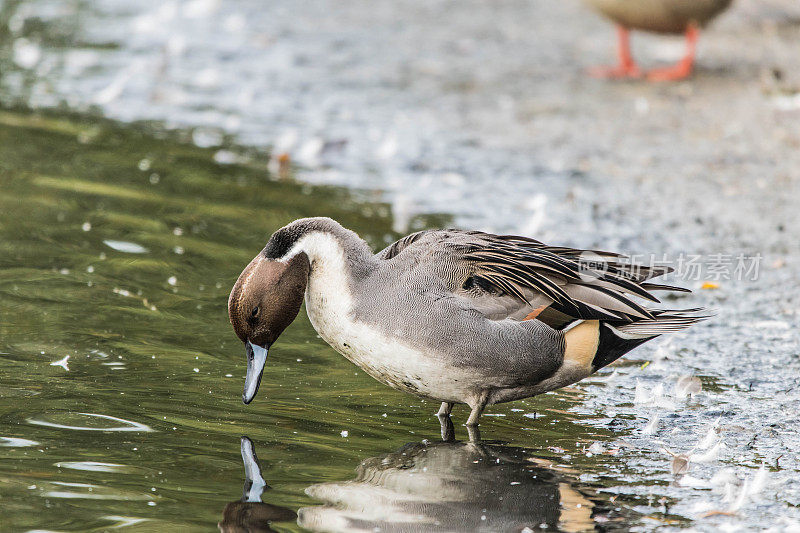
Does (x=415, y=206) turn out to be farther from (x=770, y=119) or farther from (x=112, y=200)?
(x=770, y=119)

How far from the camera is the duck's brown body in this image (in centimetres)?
1002

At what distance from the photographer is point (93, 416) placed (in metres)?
4.55

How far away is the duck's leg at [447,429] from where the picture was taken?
468 centimetres

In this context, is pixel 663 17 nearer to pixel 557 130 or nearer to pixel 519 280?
pixel 557 130

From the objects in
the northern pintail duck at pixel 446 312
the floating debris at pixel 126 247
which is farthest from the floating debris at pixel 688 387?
the floating debris at pixel 126 247

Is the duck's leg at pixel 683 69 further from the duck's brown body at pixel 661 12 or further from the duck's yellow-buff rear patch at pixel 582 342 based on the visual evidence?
the duck's yellow-buff rear patch at pixel 582 342

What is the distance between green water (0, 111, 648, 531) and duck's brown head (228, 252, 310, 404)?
294 millimetres

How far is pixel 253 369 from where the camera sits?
460 cm

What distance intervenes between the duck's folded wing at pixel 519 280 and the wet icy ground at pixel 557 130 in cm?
55

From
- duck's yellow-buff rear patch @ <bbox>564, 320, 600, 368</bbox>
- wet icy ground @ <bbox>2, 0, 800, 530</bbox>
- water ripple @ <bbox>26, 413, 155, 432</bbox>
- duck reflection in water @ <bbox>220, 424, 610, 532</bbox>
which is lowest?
wet icy ground @ <bbox>2, 0, 800, 530</bbox>

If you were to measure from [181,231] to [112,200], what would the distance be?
749 millimetres

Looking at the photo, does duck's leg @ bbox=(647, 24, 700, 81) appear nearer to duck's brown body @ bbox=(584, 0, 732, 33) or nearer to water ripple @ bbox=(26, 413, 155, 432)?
duck's brown body @ bbox=(584, 0, 732, 33)

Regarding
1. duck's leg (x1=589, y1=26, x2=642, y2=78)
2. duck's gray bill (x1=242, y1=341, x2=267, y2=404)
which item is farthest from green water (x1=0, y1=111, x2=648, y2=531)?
duck's leg (x1=589, y1=26, x2=642, y2=78)

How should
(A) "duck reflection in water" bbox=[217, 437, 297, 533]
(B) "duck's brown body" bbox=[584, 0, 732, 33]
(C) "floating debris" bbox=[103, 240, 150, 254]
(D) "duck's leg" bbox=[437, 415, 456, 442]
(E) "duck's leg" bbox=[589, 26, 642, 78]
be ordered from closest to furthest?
(A) "duck reflection in water" bbox=[217, 437, 297, 533], (D) "duck's leg" bbox=[437, 415, 456, 442], (C) "floating debris" bbox=[103, 240, 150, 254], (B) "duck's brown body" bbox=[584, 0, 732, 33], (E) "duck's leg" bbox=[589, 26, 642, 78]
